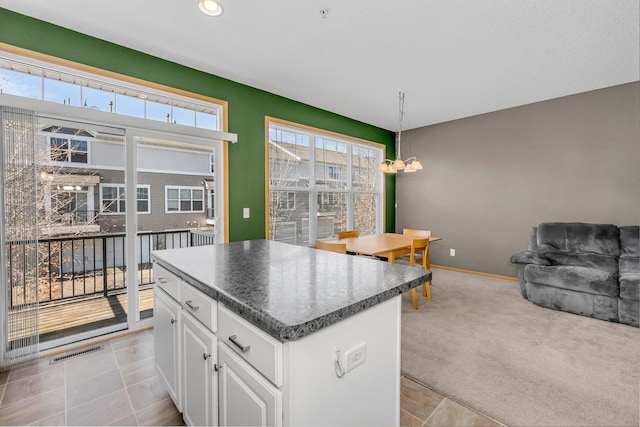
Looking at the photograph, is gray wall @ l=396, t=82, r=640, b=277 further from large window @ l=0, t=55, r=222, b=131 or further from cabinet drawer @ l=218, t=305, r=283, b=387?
cabinet drawer @ l=218, t=305, r=283, b=387

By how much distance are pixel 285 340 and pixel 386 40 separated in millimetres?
2741

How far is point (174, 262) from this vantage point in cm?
165

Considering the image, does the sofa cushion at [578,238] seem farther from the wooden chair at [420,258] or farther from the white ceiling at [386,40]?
the white ceiling at [386,40]

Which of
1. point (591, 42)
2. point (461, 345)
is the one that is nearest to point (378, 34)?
point (591, 42)

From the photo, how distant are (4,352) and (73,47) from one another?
8.36 feet

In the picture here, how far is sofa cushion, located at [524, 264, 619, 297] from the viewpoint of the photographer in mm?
2920

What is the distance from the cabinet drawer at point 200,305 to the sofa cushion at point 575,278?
12.2ft

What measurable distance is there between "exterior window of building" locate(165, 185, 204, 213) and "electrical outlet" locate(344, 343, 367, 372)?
2.73m

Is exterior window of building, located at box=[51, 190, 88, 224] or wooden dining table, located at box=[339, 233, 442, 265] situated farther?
wooden dining table, located at box=[339, 233, 442, 265]

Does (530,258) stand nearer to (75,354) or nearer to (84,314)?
(75,354)

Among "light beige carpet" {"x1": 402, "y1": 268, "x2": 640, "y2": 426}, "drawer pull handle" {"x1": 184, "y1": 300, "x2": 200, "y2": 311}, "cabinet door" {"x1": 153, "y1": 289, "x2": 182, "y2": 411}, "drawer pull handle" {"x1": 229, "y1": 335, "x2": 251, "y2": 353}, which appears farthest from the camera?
"light beige carpet" {"x1": 402, "y1": 268, "x2": 640, "y2": 426}

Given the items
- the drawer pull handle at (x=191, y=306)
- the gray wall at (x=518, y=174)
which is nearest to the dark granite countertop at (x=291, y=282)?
the drawer pull handle at (x=191, y=306)

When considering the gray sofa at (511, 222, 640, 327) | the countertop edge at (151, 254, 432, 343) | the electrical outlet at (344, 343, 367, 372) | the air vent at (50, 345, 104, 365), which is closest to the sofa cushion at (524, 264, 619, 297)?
the gray sofa at (511, 222, 640, 327)

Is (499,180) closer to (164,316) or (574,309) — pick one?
(574,309)
